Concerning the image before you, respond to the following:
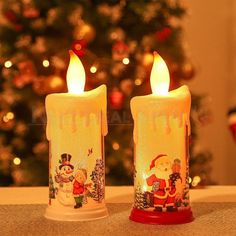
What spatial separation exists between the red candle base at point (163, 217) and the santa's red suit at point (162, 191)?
0.05 ft

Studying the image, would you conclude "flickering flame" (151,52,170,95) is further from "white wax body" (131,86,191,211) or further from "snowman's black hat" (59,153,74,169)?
"snowman's black hat" (59,153,74,169)

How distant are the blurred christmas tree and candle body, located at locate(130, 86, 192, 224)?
4.39 ft

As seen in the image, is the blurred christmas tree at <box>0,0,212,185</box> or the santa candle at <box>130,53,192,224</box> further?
the blurred christmas tree at <box>0,0,212,185</box>

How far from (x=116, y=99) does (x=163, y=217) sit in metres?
1.38

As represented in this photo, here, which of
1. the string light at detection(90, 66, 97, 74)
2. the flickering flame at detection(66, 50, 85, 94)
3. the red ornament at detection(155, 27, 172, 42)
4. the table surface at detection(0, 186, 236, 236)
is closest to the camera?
the table surface at detection(0, 186, 236, 236)

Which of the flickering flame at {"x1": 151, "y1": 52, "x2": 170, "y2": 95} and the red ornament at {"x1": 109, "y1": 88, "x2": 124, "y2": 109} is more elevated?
the flickering flame at {"x1": 151, "y1": 52, "x2": 170, "y2": 95}

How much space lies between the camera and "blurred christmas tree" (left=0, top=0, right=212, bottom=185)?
2.27 metres

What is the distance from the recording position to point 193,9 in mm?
3266

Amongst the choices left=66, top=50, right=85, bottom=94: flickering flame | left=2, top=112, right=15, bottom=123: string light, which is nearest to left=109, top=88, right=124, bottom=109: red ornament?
left=2, top=112, right=15, bottom=123: string light

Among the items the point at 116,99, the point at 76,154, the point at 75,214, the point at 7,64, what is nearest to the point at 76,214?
the point at 75,214

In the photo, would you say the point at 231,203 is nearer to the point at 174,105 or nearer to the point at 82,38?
the point at 174,105

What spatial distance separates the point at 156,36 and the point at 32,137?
2.26 feet

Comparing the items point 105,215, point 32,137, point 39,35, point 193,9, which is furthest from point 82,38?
point 105,215

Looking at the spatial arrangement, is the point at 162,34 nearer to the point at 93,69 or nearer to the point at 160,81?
the point at 93,69
